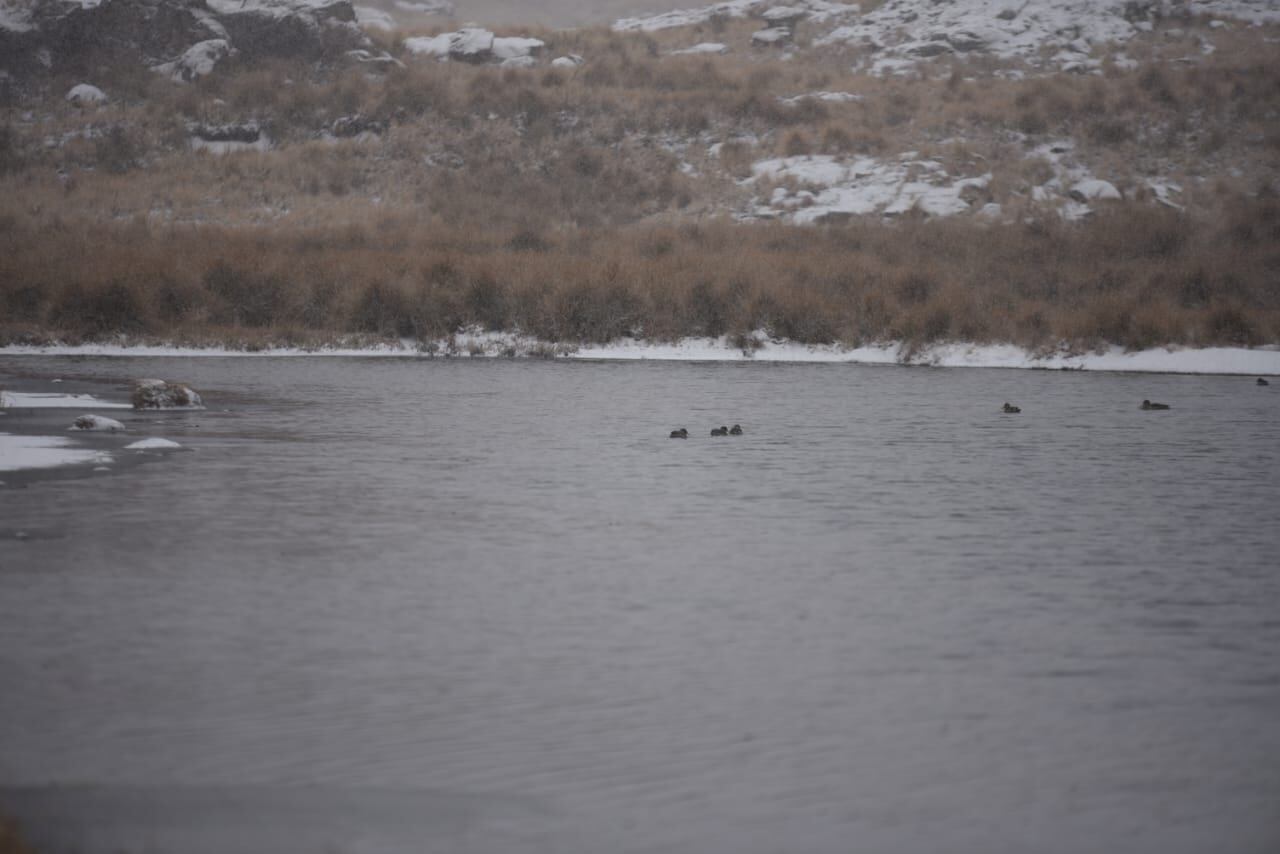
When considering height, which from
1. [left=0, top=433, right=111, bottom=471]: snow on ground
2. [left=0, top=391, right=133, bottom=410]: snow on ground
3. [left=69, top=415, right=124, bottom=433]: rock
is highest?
[left=0, top=391, right=133, bottom=410]: snow on ground

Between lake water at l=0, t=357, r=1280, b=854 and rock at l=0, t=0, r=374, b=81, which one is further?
rock at l=0, t=0, r=374, b=81

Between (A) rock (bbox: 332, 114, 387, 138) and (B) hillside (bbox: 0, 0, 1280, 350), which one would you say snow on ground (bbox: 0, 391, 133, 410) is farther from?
(A) rock (bbox: 332, 114, 387, 138)

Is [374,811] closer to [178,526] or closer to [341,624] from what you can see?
[341,624]

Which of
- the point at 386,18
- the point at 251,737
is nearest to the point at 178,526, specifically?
the point at 251,737

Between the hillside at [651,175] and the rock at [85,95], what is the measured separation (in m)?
0.16

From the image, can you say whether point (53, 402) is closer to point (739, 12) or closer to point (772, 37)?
point (772, 37)

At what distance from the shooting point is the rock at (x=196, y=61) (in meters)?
68.5

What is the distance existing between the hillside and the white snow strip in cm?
46

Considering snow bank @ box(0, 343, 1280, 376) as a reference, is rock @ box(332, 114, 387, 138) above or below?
above

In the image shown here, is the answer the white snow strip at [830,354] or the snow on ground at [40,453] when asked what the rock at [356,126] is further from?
the snow on ground at [40,453]

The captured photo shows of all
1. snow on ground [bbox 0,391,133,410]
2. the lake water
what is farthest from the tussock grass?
the lake water

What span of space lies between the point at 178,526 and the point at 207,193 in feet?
151

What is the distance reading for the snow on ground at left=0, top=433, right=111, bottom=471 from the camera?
1623 centimetres

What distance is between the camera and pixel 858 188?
54781 mm
